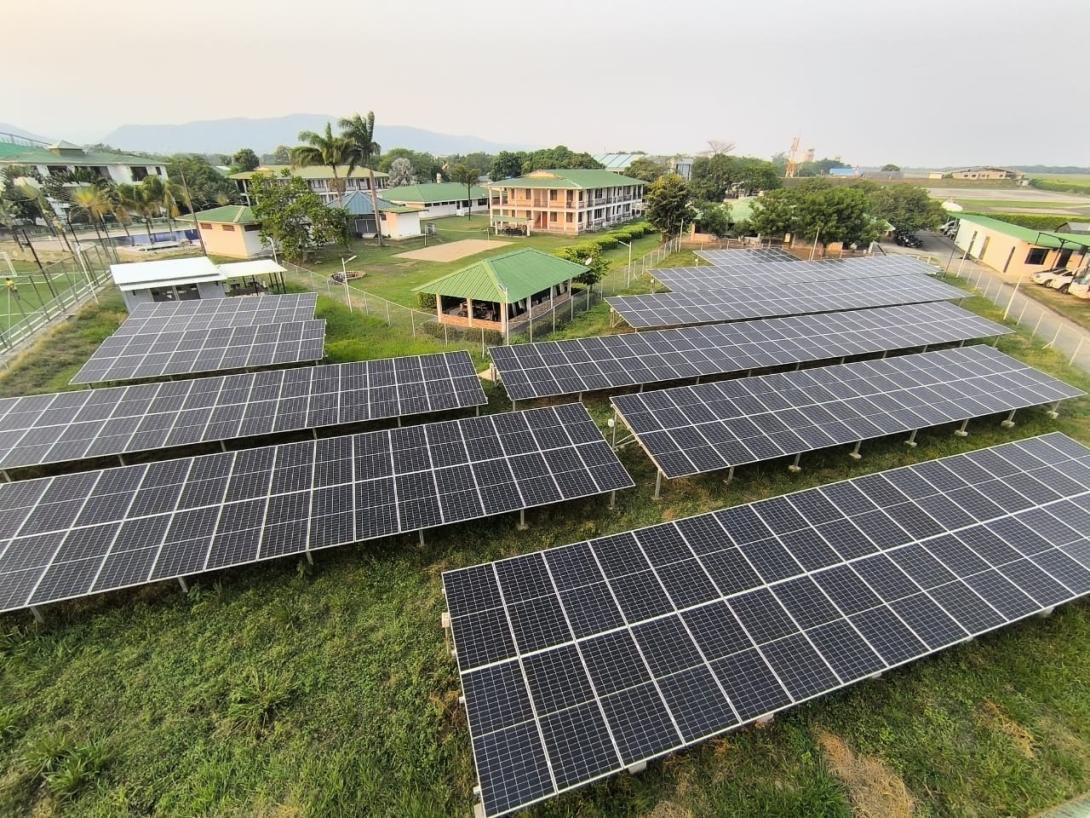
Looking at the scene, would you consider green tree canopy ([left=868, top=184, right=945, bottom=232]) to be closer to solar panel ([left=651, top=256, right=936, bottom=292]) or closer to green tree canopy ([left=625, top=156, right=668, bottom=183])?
solar panel ([left=651, top=256, right=936, bottom=292])

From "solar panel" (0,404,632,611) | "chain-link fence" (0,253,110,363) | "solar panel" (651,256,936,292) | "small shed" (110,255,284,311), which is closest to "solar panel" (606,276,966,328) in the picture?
"solar panel" (651,256,936,292)

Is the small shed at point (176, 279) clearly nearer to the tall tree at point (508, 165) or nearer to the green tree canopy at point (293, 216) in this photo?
the green tree canopy at point (293, 216)

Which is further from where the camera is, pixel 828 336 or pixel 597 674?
pixel 828 336

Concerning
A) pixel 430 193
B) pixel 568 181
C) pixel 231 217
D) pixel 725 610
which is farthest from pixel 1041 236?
pixel 231 217

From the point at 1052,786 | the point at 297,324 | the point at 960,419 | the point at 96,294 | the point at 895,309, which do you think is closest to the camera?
the point at 1052,786

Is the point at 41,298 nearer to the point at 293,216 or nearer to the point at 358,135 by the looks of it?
the point at 293,216

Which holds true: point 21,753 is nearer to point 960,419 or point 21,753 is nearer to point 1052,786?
point 1052,786

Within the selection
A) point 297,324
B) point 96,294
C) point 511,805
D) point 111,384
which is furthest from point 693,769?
point 96,294

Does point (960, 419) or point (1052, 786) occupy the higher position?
point (960, 419)
